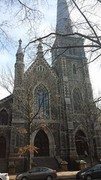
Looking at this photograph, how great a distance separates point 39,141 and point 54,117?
3.80 m

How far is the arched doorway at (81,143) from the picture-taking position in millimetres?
29231

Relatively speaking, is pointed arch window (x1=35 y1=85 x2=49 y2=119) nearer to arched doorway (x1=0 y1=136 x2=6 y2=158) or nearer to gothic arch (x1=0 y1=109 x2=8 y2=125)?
gothic arch (x1=0 y1=109 x2=8 y2=125)

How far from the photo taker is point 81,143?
2983cm

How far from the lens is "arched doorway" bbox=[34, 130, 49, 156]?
28.0 meters

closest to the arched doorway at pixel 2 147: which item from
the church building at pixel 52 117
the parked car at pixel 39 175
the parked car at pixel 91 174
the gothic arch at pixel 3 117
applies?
the church building at pixel 52 117

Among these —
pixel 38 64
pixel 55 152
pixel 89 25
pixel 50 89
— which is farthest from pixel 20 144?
pixel 89 25

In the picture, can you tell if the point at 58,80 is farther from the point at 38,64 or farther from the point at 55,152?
the point at 55,152

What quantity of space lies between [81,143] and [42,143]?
535 centimetres

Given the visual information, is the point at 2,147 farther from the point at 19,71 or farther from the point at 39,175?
the point at 39,175

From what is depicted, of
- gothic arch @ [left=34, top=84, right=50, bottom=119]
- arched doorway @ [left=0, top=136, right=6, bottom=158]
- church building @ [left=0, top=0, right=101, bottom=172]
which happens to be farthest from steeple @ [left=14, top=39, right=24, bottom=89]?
arched doorway @ [left=0, top=136, right=6, bottom=158]

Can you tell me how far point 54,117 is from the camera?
98.7 ft

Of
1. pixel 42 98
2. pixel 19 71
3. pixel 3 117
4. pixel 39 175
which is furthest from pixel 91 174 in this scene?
pixel 19 71

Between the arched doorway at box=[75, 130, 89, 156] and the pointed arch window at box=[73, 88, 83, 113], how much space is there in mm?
3214

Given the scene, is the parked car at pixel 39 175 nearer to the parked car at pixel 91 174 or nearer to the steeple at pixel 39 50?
the parked car at pixel 91 174
